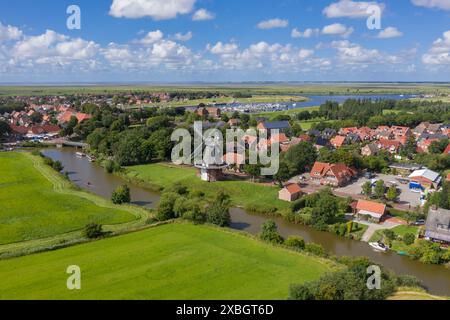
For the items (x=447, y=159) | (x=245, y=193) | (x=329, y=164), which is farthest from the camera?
(x=447, y=159)


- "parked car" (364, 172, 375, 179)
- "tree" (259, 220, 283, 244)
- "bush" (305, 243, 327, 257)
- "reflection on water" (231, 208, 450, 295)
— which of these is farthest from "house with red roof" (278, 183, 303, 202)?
"bush" (305, 243, 327, 257)

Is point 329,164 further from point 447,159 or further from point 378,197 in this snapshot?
point 447,159

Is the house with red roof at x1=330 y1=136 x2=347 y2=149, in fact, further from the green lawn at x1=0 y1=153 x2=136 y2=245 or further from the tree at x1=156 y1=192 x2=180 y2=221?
the green lawn at x1=0 y1=153 x2=136 y2=245

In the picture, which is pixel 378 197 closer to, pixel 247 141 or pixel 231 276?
pixel 231 276

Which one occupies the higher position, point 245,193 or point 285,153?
point 285,153

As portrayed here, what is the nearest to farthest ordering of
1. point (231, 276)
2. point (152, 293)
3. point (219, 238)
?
point (152, 293), point (231, 276), point (219, 238)
